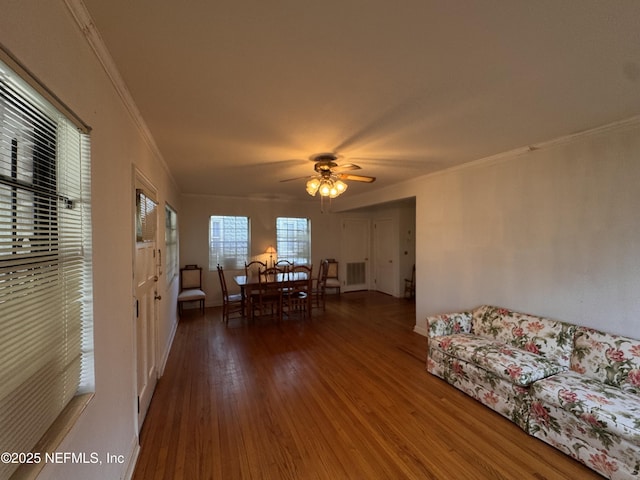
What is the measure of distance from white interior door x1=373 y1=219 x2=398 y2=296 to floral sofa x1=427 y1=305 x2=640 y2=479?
3.72m

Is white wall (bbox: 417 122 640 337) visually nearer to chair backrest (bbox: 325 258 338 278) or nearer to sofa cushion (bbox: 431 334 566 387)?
sofa cushion (bbox: 431 334 566 387)

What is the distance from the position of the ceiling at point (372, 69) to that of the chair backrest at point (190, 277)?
338cm

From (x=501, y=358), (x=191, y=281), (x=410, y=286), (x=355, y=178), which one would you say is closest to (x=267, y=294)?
(x=191, y=281)

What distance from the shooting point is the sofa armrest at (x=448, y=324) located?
2920mm

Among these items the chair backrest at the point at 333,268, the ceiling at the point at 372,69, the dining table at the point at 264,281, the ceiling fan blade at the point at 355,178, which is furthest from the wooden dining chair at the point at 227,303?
the ceiling fan blade at the point at 355,178

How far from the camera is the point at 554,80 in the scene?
1569 mm

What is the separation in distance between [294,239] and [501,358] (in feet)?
16.0

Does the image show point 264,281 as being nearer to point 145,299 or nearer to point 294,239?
point 294,239

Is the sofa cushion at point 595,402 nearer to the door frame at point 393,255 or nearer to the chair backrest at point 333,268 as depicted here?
the door frame at point 393,255

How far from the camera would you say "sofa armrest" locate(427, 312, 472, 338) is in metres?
2.92

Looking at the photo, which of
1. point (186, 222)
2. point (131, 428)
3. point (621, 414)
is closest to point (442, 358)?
point (621, 414)

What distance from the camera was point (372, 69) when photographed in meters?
1.47

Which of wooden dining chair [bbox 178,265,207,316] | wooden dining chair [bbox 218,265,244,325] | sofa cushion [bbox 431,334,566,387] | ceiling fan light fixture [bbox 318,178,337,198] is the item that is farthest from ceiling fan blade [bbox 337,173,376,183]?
wooden dining chair [bbox 178,265,207,316]

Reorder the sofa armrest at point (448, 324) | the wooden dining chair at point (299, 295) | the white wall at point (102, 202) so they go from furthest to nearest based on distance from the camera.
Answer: the wooden dining chair at point (299, 295) < the sofa armrest at point (448, 324) < the white wall at point (102, 202)
